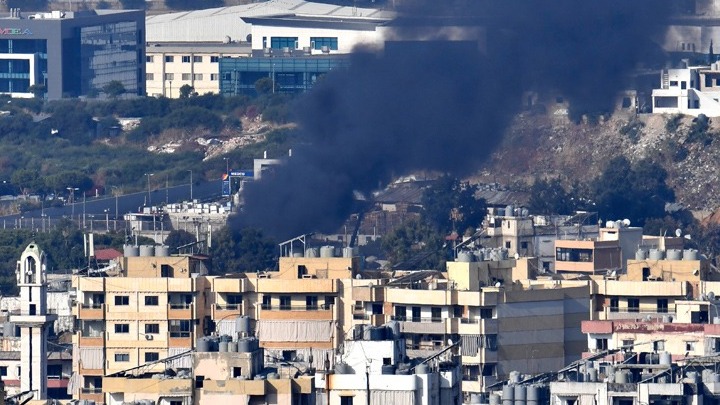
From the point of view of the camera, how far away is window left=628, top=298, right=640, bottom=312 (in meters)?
48.5

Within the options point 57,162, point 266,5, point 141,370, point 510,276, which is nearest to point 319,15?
point 266,5

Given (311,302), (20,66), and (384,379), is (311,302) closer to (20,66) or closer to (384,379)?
(384,379)

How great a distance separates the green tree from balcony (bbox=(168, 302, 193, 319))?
22.5 m

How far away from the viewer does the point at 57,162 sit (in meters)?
108

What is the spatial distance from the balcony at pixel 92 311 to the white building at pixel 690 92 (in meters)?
51.1

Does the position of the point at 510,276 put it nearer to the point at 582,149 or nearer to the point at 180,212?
the point at 180,212

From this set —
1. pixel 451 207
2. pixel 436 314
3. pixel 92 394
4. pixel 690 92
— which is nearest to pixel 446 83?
pixel 451 207

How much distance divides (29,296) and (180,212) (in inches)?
1653

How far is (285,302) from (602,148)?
50.7m

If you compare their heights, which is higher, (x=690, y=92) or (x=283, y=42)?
(x=283, y=42)

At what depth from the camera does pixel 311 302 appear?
49.2 metres

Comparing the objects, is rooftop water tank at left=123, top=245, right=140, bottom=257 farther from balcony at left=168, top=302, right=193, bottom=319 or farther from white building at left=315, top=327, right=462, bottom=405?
white building at left=315, top=327, right=462, bottom=405

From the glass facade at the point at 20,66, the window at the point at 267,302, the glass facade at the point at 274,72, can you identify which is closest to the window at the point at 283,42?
the glass facade at the point at 274,72

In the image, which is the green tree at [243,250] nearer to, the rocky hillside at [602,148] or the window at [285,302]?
the rocky hillside at [602,148]
